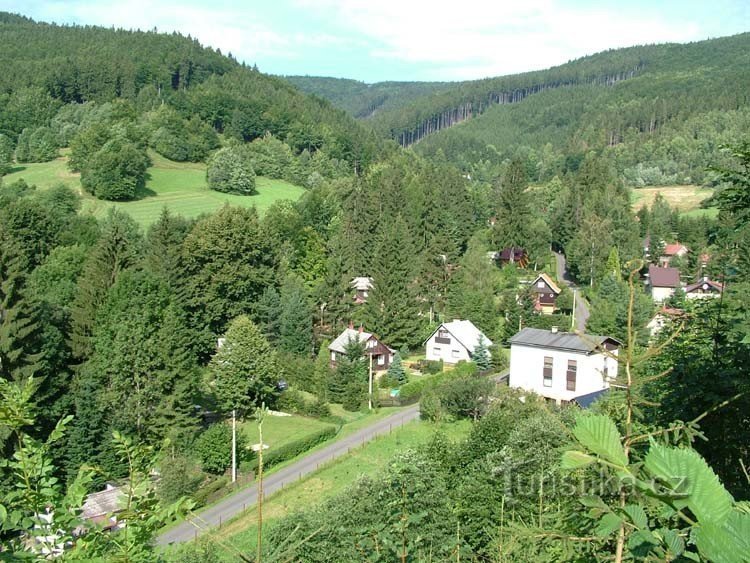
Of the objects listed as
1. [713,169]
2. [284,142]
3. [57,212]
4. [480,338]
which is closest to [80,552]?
[713,169]

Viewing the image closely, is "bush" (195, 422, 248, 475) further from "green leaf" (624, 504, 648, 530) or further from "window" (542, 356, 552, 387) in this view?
"green leaf" (624, 504, 648, 530)

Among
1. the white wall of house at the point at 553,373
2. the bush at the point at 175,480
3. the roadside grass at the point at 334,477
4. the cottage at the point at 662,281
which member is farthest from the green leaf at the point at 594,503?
the cottage at the point at 662,281

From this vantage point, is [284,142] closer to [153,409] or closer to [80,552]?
[153,409]

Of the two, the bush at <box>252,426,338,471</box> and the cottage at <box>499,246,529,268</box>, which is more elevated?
the cottage at <box>499,246,529,268</box>

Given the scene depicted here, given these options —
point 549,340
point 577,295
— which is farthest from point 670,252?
point 549,340

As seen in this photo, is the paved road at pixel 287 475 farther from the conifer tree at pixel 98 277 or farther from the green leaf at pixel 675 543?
the green leaf at pixel 675 543

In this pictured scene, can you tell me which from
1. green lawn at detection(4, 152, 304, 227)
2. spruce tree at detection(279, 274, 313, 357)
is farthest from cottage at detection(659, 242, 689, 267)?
green lawn at detection(4, 152, 304, 227)

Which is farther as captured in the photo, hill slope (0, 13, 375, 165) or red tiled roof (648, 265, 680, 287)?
hill slope (0, 13, 375, 165)
